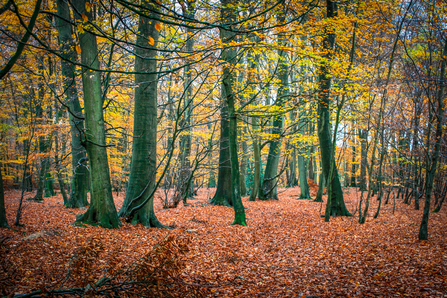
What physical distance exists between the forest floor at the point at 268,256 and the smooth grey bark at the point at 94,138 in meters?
0.41

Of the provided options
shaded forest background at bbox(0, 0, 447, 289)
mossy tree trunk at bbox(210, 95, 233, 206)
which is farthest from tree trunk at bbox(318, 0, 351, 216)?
mossy tree trunk at bbox(210, 95, 233, 206)

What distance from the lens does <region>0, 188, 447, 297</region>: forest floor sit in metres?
3.60

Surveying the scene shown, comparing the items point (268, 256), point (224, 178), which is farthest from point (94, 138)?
point (224, 178)

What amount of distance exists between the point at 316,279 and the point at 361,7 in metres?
7.74

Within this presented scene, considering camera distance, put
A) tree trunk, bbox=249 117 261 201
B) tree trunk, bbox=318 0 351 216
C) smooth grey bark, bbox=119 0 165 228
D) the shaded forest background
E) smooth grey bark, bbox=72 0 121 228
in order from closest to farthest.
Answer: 1. the shaded forest background
2. smooth grey bark, bbox=72 0 121 228
3. smooth grey bark, bbox=119 0 165 228
4. tree trunk, bbox=318 0 351 216
5. tree trunk, bbox=249 117 261 201

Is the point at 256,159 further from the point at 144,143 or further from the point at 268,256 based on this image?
the point at 268,256

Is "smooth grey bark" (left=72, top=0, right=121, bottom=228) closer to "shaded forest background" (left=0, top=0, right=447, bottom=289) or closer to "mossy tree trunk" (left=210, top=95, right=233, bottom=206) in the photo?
"shaded forest background" (left=0, top=0, right=447, bottom=289)

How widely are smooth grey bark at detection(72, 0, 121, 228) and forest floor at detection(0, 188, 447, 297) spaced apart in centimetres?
41

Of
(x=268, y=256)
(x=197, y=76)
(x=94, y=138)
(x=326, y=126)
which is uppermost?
(x=197, y=76)

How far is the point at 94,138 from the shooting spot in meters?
5.64

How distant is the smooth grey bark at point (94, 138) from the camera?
5594 millimetres

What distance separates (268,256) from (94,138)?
14.5 feet

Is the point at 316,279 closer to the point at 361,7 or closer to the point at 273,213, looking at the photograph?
the point at 273,213

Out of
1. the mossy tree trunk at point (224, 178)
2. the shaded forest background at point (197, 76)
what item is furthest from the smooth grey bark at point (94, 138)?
the mossy tree trunk at point (224, 178)
